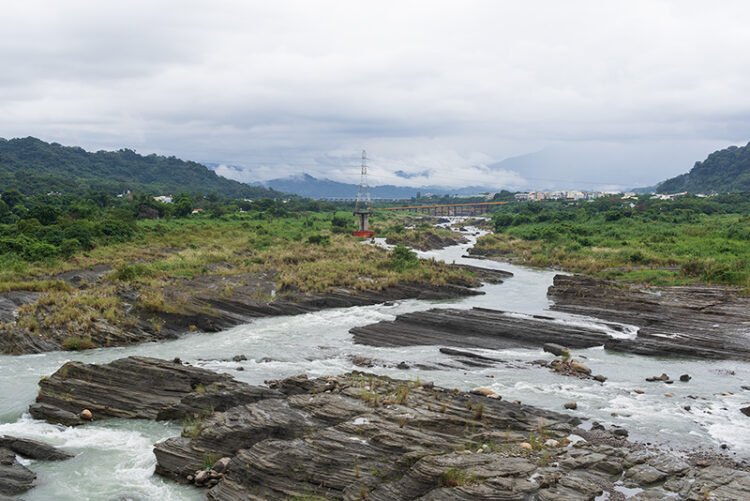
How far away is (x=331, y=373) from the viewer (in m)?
34.7

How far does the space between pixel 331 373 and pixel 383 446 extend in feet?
43.8

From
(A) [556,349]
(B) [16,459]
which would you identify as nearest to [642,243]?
(A) [556,349]

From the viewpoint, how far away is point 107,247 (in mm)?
73375

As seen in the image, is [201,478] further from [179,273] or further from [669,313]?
[179,273]

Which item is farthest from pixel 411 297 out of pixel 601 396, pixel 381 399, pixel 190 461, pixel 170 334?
pixel 190 461

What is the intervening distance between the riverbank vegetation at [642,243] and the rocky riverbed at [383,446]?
41.0 metres

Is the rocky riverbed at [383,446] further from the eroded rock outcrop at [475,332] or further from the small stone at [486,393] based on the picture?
the eroded rock outcrop at [475,332]

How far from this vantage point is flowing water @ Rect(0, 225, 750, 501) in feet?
76.7

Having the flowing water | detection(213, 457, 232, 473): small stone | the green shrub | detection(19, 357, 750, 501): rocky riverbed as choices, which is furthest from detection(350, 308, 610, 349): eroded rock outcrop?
the green shrub

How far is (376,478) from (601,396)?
49.9ft

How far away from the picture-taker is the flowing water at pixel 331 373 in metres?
23.4

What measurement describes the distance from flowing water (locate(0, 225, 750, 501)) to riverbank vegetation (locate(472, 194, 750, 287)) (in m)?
20.7

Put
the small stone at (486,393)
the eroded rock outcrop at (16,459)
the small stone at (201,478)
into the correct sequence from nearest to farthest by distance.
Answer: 1. the eroded rock outcrop at (16,459)
2. the small stone at (201,478)
3. the small stone at (486,393)

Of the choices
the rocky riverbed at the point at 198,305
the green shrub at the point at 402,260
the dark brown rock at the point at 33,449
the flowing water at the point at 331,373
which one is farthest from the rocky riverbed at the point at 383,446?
the green shrub at the point at 402,260
